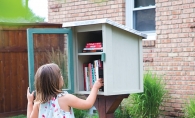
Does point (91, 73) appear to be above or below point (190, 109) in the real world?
above

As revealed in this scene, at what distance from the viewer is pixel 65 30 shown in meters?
3.80

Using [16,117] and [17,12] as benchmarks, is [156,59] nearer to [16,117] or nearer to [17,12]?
[16,117]

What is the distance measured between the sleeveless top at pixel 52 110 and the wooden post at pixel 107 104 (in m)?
0.96

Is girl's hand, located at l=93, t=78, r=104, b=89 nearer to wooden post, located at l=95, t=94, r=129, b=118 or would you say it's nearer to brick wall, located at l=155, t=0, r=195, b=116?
wooden post, located at l=95, t=94, r=129, b=118

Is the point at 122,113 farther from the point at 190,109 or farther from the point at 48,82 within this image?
the point at 48,82

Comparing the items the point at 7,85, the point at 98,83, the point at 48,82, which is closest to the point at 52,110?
the point at 48,82

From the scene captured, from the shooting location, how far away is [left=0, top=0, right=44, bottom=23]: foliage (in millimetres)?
688

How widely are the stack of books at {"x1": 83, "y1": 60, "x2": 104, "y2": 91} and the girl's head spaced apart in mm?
864

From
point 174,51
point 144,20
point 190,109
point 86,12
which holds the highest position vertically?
point 86,12

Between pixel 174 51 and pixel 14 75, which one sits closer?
pixel 174 51

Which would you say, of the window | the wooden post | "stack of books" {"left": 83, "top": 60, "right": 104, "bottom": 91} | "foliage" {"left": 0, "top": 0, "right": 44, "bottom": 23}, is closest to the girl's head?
"stack of books" {"left": 83, "top": 60, "right": 104, "bottom": 91}

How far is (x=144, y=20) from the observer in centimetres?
656

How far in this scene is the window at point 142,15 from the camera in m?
6.42

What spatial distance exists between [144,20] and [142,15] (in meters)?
0.09
